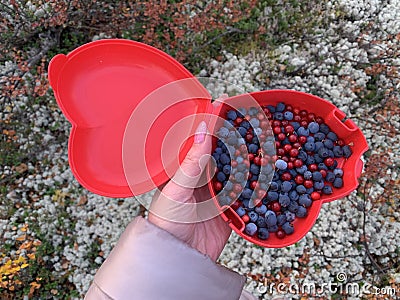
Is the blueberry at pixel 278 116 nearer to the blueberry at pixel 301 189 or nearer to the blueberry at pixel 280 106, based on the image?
the blueberry at pixel 280 106

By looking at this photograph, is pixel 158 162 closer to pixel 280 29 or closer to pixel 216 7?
pixel 216 7

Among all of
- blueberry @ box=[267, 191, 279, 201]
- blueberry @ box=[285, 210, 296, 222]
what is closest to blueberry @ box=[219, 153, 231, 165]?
blueberry @ box=[267, 191, 279, 201]

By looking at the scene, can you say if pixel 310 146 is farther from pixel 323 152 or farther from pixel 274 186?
pixel 274 186

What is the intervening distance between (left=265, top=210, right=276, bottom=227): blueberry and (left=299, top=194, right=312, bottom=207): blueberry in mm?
126

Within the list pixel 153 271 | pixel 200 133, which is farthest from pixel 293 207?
pixel 153 271

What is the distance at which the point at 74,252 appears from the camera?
2.37 m

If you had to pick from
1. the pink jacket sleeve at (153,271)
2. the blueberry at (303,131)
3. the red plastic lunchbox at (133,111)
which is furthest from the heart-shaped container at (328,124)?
the pink jacket sleeve at (153,271)

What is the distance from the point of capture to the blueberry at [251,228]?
1646 mm

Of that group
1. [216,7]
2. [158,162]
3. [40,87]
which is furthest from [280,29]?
[40,87]

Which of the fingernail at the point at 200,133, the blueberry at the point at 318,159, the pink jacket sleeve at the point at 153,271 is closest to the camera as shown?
the pink jacket sleeve at the point at 153,271

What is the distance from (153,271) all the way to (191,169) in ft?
1.29

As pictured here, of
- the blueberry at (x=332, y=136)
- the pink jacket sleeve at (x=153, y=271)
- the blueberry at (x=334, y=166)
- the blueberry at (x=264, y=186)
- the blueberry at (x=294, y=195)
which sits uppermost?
the blueberry at (x=332, y=136)

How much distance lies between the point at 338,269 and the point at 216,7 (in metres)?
1.56

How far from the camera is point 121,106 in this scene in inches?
73.7
